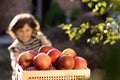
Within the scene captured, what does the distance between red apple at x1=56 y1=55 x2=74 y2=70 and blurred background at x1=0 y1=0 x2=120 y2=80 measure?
7.6 inches

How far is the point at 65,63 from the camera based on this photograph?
8.94 ft

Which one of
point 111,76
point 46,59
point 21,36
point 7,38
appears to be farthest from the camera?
point 7,38

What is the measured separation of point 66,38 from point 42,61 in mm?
7451

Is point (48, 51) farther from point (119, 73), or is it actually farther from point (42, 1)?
point (42, 1)

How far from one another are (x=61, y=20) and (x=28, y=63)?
14.3 m

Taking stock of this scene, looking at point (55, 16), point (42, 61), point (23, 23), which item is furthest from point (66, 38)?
point (42, 61)

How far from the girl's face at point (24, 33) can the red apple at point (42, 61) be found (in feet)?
7.81

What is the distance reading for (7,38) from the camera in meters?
16.7

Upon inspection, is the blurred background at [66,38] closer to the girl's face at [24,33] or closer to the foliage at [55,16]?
the foliage at [55,16]

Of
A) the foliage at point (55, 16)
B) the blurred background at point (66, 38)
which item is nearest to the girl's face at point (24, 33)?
the blurred background at point (66, 38)

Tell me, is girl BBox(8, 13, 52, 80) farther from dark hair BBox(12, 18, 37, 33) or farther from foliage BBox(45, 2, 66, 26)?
foliage BBox(45, 2, 66, 26)

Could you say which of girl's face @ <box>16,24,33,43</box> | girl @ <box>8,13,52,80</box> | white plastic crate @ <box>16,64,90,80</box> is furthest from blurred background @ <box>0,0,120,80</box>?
girl's face @ <box>16,24,33,43</box>

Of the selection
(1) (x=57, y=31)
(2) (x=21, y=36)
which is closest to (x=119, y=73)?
(2) (x=21, y=36)

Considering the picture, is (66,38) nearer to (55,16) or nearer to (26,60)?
(55,16)
